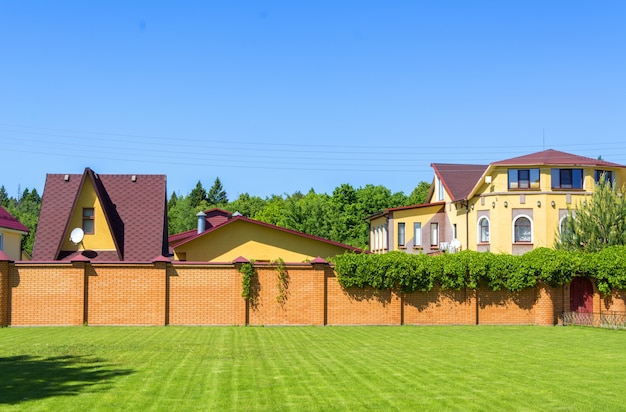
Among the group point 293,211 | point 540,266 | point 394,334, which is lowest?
point 394,334

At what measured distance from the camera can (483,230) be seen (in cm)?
4700

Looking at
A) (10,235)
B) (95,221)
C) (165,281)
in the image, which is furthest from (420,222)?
(10,235)

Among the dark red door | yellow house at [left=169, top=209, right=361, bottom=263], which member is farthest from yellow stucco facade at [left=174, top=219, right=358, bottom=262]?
the dark red door

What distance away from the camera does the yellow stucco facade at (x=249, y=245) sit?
4097 centimetres

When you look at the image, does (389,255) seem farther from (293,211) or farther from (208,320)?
(293,211)

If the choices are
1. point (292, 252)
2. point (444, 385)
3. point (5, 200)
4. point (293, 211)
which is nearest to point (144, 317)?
point (292, 252)

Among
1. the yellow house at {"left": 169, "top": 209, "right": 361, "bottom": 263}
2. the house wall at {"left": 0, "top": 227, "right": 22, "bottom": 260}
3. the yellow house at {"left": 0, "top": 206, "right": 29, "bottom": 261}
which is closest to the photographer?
the yellow house at {"left": 169, "top": 209, "right": 361, "bottom": 263}

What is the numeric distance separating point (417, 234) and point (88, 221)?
2485 centimetres

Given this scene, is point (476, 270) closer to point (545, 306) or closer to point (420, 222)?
point (545, 306)

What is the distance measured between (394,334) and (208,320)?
7952mm

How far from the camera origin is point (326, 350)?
69.1ft

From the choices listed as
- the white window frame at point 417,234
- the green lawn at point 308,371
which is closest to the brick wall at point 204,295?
the green lawn at point 308,371

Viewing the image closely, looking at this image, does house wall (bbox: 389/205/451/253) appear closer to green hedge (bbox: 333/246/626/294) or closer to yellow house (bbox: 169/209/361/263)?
yellow house (bbox: 169/209/361/263)

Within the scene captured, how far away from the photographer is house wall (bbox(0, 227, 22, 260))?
48969mm
